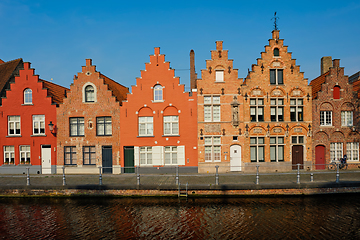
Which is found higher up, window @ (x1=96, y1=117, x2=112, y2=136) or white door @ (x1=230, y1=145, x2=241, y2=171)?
window @ (x1=96, y1=117, x2=112, y2=136)

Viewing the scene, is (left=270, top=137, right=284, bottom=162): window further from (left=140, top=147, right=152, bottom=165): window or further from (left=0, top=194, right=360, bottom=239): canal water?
(left=140, top=147, right=152, bottom=165): window

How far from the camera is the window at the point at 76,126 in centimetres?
1841

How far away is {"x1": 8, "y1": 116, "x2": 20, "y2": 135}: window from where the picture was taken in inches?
744

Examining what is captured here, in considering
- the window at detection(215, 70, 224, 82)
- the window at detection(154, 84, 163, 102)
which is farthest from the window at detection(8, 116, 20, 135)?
the window at detection(215, 70, 224, 82)

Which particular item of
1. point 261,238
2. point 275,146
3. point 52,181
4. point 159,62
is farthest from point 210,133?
point 52,181

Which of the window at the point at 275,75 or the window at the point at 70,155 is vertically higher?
the window at the point at 275,75

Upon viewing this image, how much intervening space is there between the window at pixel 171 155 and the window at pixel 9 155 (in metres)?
14.6

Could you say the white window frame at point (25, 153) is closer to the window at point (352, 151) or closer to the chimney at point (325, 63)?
the window at point (352, 151)

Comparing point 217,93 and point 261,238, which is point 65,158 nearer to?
point 217,93

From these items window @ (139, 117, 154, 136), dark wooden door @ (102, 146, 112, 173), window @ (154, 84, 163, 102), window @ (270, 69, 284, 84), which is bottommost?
dark wooden door @ (102, 146, 112, 173)

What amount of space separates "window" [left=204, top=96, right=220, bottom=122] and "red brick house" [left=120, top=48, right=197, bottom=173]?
3.25 ft

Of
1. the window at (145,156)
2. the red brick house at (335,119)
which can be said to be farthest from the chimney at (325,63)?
the window at (145,156)

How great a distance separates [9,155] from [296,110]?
2687 centimetres

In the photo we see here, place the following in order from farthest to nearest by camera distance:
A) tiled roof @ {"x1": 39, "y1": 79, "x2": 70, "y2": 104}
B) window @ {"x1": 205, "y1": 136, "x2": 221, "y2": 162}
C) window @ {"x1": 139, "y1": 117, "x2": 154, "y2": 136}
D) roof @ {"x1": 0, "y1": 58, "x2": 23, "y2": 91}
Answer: roof @ {"x1": 0, "y1": 58, "x2": 23, "y2": 91} → tiled roof @ {"x1": 39, "y1": 79, "x2": 70, "y2": 104} → window @ {"x1": 139, "y1": 117, "x2": 154, "y2": 136} → window @ {"x1": 205, "y1": 136, "x2": 221, "y2": 162}
